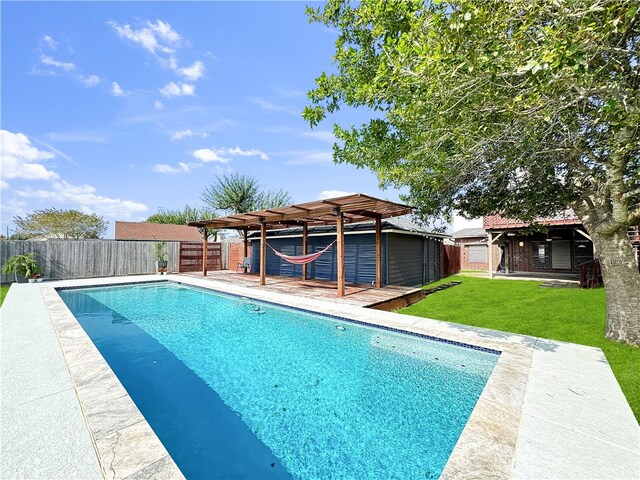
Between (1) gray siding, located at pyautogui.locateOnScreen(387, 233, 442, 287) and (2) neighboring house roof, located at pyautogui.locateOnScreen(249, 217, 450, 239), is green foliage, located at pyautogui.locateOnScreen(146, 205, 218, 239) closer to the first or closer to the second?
(2) neighboring house roof, located at pyautogui.locateOnScreen(249, 217, 450, 239)

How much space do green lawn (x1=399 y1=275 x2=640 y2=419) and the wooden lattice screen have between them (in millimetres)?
12759

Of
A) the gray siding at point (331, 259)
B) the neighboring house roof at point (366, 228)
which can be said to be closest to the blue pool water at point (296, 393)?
the gray siding at point (331, 259)

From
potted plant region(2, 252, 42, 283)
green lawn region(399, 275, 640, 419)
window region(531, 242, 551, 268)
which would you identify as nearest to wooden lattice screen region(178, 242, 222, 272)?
potted plant region(2, 252, 42, 283)

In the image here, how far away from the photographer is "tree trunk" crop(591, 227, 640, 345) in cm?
464

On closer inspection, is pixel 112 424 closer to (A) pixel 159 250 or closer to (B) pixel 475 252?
(A) pixel 159 250

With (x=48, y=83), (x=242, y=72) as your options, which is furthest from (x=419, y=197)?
(x=48, y=83)

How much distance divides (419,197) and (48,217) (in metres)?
34.6

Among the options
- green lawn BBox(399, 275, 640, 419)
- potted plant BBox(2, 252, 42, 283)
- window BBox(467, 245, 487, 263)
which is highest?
window BBox(467, 245, 487, 263)

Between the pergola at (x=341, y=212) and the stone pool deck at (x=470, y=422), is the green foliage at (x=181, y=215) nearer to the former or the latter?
the pergola at (x=341, y=212)

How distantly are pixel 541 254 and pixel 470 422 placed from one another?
1758 cm

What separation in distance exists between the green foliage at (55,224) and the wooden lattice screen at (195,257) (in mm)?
20436

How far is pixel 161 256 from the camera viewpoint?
15.2m

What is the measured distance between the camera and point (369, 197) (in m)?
6.55

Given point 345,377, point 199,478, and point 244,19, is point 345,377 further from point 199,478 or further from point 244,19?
point 244,19
